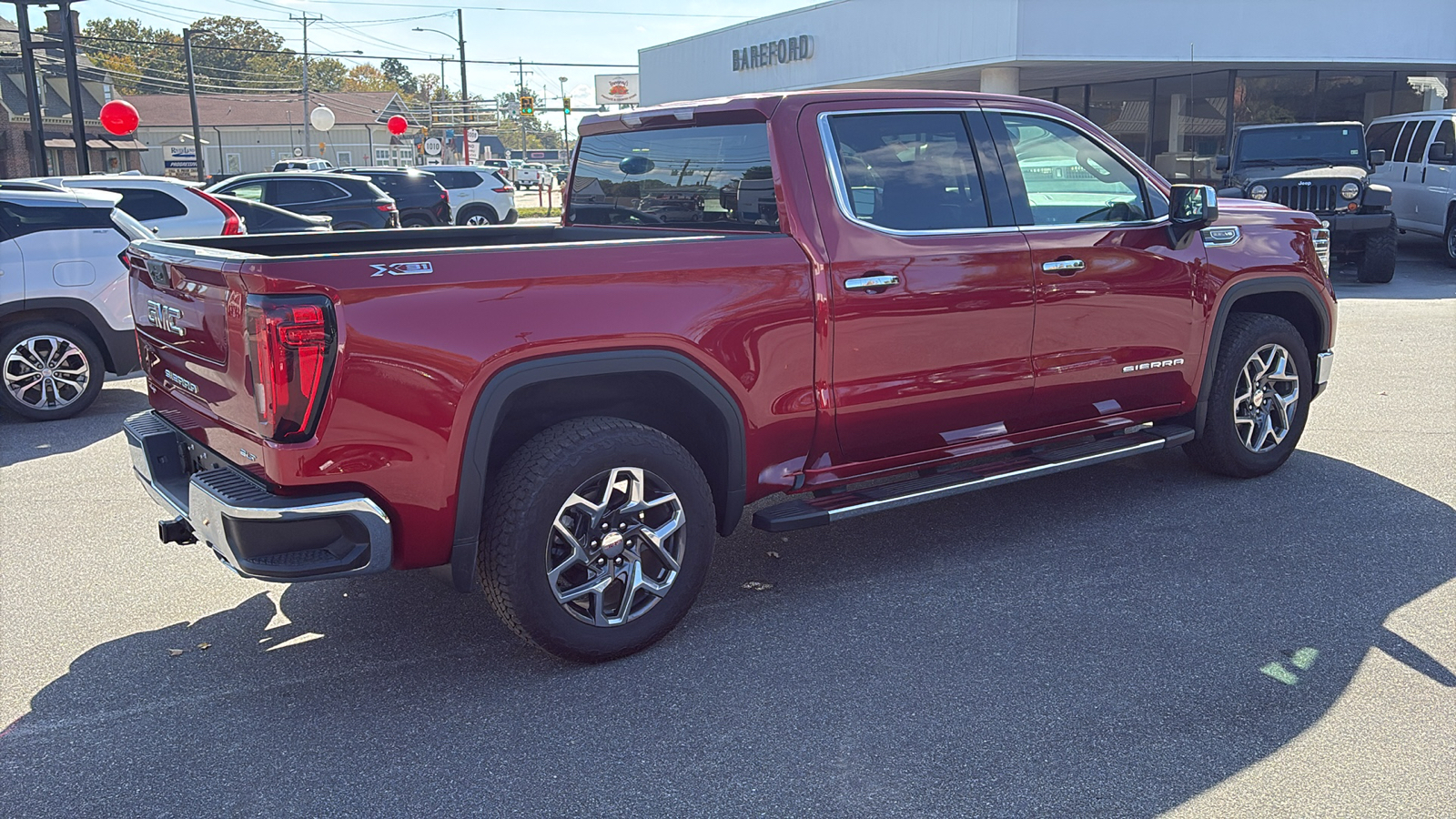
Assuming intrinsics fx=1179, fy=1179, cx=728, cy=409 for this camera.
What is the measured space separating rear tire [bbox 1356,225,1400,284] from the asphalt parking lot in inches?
416

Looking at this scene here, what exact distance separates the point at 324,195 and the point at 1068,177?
638 inches

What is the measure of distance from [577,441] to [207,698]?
57.6 inches

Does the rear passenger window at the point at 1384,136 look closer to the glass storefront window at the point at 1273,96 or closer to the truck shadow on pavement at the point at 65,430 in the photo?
the glass storefront window at the point at 1273,96

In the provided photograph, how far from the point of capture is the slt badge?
11.3ft

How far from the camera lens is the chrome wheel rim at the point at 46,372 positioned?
8.10 meters

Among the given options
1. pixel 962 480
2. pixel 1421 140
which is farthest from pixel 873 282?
pixel 1421 140

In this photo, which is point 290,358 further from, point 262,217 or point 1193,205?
point 262,217

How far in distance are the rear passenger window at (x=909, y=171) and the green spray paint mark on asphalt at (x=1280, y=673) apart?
1999 millimetres

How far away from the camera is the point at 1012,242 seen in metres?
4.86

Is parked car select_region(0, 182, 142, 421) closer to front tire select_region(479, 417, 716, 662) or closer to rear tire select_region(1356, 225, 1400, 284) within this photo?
front tire select_region(479, 417, 716, 662)

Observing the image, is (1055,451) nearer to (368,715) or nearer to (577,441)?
(577,441)

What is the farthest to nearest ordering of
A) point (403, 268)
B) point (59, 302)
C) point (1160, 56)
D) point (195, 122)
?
point (195, 122), point (1160, 56), point (59, 302), point (403, 268)

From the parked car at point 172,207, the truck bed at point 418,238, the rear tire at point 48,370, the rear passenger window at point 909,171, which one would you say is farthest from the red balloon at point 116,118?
the rear passenger window at point 909,171

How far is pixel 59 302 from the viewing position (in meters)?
8.14
